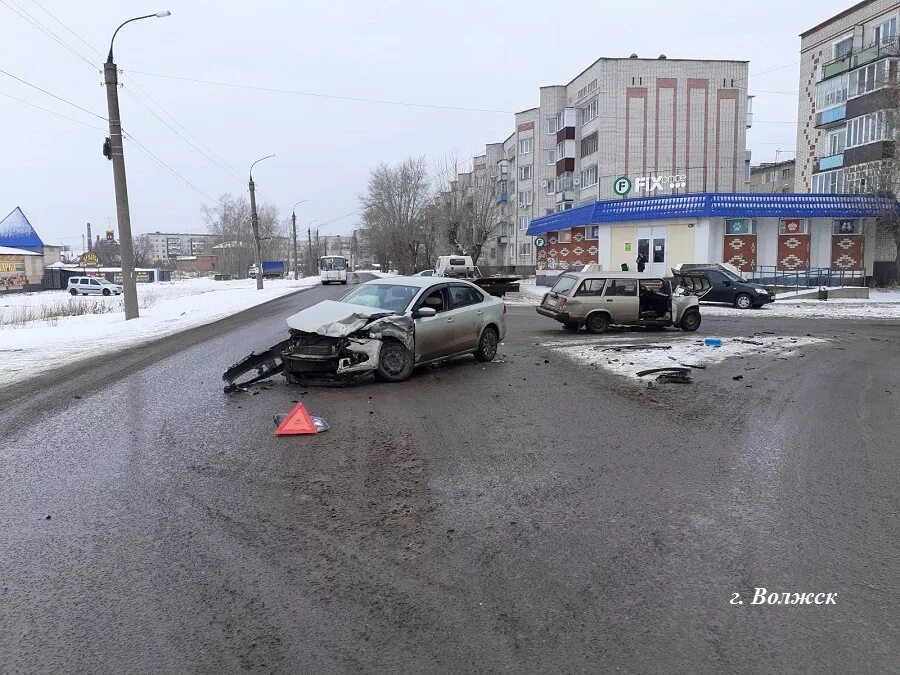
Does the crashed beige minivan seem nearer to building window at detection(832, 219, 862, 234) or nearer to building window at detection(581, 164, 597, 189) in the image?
building window at detection(832, 219, 862, 234)

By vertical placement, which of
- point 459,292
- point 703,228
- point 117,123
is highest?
point 117,123

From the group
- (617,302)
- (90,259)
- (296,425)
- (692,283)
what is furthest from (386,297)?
(90,259)

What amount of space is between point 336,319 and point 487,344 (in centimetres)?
352

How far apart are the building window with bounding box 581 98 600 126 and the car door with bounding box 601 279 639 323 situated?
3847 centimetres

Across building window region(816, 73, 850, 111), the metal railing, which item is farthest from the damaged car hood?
building window region(816, 73, 850, 111)

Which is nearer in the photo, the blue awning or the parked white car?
the blue awning

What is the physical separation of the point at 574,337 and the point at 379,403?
9002 mm

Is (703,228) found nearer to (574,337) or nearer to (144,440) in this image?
(574,337)

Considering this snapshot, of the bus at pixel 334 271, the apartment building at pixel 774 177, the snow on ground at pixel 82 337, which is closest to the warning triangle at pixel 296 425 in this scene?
the snow on ground at pixel 82 337

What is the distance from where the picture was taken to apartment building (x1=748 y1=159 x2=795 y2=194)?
257ft

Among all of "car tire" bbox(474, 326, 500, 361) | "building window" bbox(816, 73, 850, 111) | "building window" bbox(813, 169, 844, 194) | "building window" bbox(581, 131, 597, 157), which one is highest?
"building window" bbox(816, 73, 850, 111)

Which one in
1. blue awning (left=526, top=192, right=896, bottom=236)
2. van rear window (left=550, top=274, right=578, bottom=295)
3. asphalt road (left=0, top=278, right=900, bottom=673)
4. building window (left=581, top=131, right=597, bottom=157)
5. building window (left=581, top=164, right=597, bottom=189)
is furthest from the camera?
building window (left=581, top=164, right=597, bottom=189)

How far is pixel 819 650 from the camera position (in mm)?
3113

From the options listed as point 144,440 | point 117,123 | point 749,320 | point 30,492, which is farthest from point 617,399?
point 117,123
